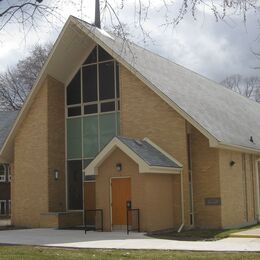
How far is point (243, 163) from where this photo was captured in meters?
27.2

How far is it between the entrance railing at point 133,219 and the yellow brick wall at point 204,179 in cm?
315

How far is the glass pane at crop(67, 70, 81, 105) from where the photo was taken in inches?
1097

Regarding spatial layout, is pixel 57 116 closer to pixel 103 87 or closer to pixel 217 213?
pixel 103 87

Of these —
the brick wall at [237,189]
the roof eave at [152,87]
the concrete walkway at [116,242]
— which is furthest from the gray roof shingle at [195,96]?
the concrete walkway at [116,242]

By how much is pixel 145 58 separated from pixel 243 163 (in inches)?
274

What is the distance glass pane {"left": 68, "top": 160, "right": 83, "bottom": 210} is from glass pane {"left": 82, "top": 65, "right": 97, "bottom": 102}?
3.09 meters

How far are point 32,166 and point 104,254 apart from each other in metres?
13.4

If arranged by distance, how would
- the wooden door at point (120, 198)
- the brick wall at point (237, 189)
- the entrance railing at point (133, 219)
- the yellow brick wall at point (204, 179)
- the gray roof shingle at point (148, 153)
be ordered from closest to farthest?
the entrance railing at point (133, 219), the gray roof shingle at point (148, 153), the wooden door at point (120, 198), the yellow brick wall at point (204, 179), the brick wall at point (237, 189)

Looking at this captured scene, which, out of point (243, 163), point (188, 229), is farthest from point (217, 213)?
point (243, 163)

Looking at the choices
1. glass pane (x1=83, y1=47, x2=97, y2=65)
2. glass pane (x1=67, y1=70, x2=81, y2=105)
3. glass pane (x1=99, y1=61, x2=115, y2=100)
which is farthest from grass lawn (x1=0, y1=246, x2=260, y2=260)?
glass pane (x1=83, y1=47, x2=97, y2=65)

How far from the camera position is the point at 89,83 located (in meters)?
27.5

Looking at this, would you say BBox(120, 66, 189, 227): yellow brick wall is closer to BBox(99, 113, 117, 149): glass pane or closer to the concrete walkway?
BBox(99, 113, 117, 149): glass pane

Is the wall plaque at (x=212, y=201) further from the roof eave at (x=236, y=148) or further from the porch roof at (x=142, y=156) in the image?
the roof eave at (x=236, y=148)

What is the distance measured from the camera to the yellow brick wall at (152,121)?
24.2 m
